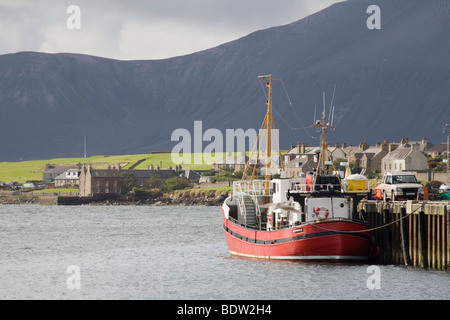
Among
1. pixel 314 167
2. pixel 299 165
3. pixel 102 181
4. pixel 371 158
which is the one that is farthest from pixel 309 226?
pixel 102 181

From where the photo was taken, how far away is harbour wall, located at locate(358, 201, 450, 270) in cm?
4734

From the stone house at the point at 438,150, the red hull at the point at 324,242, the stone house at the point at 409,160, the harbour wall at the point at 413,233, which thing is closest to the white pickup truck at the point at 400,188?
the harbour wall at the point at 413,233

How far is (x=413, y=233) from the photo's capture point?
50094 mm

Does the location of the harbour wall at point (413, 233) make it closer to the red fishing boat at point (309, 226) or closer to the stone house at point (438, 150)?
the red fishing boat at point (309, 226)

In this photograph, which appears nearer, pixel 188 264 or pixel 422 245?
pixel 422 245

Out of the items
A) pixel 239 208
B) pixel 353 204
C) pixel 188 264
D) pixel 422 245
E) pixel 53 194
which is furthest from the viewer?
pixel 53 194

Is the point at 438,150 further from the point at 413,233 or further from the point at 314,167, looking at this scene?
the point at 413,233

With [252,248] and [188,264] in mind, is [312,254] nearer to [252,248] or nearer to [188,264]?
[252,248]

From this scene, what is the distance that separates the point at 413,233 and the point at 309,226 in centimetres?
598

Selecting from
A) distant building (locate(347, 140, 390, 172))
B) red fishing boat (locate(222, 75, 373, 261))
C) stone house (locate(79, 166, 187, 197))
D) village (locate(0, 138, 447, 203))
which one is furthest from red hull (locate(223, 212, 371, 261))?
stone house (locate(79, 166, 187, 197))

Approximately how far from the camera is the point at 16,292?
150 feet
